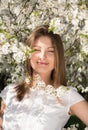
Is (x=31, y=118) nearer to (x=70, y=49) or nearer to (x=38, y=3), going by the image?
(x=70, y=49)

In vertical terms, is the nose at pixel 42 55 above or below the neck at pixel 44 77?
above

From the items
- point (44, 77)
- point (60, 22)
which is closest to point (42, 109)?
point (44, 77)

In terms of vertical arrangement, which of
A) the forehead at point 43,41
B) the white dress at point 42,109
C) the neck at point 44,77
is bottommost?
the white dress at point 42,109

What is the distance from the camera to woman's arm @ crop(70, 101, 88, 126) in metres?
3.44

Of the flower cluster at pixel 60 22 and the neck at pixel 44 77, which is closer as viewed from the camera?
the neck at pixel 44 77

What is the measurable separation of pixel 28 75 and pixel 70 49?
1299 millimetres

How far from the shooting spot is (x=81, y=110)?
3.46 meters

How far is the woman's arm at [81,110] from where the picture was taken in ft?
11.3

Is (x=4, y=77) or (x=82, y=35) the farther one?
(x=4, y=77)

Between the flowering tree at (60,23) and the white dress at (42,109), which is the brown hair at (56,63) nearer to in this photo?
the white dress at (42,109)

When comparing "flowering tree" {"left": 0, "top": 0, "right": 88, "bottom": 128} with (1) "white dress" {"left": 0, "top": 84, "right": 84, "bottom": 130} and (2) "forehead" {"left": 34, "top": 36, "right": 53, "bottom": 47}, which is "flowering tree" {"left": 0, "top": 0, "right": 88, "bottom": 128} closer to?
(2) "forehead" {"left": 34, "top": 36, "right": 53, "bottom": 47}

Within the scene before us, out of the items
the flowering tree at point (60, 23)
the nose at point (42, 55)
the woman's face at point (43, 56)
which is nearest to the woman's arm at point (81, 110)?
the woman's face at point (43, 56)

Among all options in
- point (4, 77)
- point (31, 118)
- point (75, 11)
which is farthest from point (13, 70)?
point (31, 118)

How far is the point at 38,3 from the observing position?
5.31m
